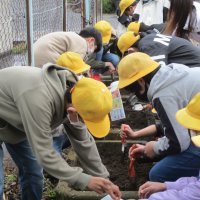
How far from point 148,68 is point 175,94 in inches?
9.2

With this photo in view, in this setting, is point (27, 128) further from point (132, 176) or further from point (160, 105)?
point (132, 176)

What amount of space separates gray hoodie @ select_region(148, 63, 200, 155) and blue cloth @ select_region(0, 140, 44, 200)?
3.12 feet

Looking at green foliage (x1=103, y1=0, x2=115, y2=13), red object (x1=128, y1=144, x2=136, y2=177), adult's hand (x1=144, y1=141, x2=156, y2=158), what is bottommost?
green foliage (x1=103, y1=0, x2=115, y2=13)

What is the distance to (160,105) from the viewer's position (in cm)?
261

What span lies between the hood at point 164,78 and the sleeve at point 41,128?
658 millimetres

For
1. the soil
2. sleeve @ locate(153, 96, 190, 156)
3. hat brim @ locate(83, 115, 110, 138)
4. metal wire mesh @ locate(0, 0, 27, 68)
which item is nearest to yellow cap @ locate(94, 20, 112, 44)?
metal wire mesh @ locate(0, 0, 27, 68)

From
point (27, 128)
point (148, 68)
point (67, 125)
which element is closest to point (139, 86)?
point (148, 68)

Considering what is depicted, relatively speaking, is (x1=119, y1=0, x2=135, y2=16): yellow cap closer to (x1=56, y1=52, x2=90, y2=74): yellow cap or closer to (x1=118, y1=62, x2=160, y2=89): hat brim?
(x1=56, y1=52, x2=90, y2=74): yellow cap

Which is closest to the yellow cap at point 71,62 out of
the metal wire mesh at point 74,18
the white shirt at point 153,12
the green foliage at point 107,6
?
the white shirt at point 153,12

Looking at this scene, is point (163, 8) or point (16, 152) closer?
point (16, 152)

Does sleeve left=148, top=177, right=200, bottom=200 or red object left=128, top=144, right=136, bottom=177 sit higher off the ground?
sleeve left=148, top=177, right=200, bottom=200

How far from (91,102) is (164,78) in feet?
2.04

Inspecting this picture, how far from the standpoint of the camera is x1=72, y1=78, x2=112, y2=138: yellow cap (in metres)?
2.25

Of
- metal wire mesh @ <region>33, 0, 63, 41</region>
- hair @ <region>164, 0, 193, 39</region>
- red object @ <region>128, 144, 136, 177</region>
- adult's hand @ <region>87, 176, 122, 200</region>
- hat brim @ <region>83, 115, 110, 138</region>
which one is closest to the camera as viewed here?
hat brim @ <region>83, 115, 110, 138</region>
